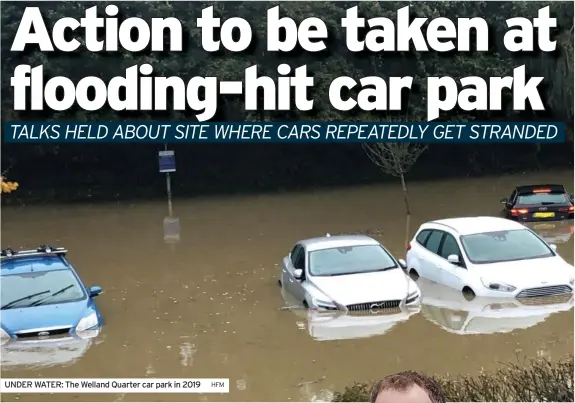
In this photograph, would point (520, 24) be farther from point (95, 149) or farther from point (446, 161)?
point (95, 149)

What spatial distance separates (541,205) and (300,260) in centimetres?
822

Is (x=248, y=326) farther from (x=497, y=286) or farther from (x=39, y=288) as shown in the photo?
(x=497, y=286)

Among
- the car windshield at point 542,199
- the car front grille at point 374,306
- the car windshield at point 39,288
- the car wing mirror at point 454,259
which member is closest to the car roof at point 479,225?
the car wing mirror at point 454,259

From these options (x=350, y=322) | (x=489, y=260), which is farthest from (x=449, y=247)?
(x=350, y=322)

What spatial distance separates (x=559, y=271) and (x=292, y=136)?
495cm

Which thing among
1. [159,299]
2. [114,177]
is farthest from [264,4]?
[114,177]

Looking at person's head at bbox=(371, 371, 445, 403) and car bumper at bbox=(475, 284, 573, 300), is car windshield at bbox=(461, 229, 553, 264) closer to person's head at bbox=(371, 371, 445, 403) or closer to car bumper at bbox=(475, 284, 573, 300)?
car bumper at bbox=(475, 284, 573, 300)

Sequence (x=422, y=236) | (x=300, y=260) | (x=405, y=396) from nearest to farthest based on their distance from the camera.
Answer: (x=405, y=396)
(x=300, y=260)
(x=422, y=236)

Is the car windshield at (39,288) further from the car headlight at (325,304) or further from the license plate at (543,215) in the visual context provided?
the license plate at (543,215)

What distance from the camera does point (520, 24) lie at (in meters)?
12.5

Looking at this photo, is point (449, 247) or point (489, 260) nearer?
point (489, 260)

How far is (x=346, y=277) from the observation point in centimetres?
1278

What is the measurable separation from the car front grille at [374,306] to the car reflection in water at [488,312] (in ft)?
1.70

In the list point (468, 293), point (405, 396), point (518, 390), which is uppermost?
point (405, 396)
